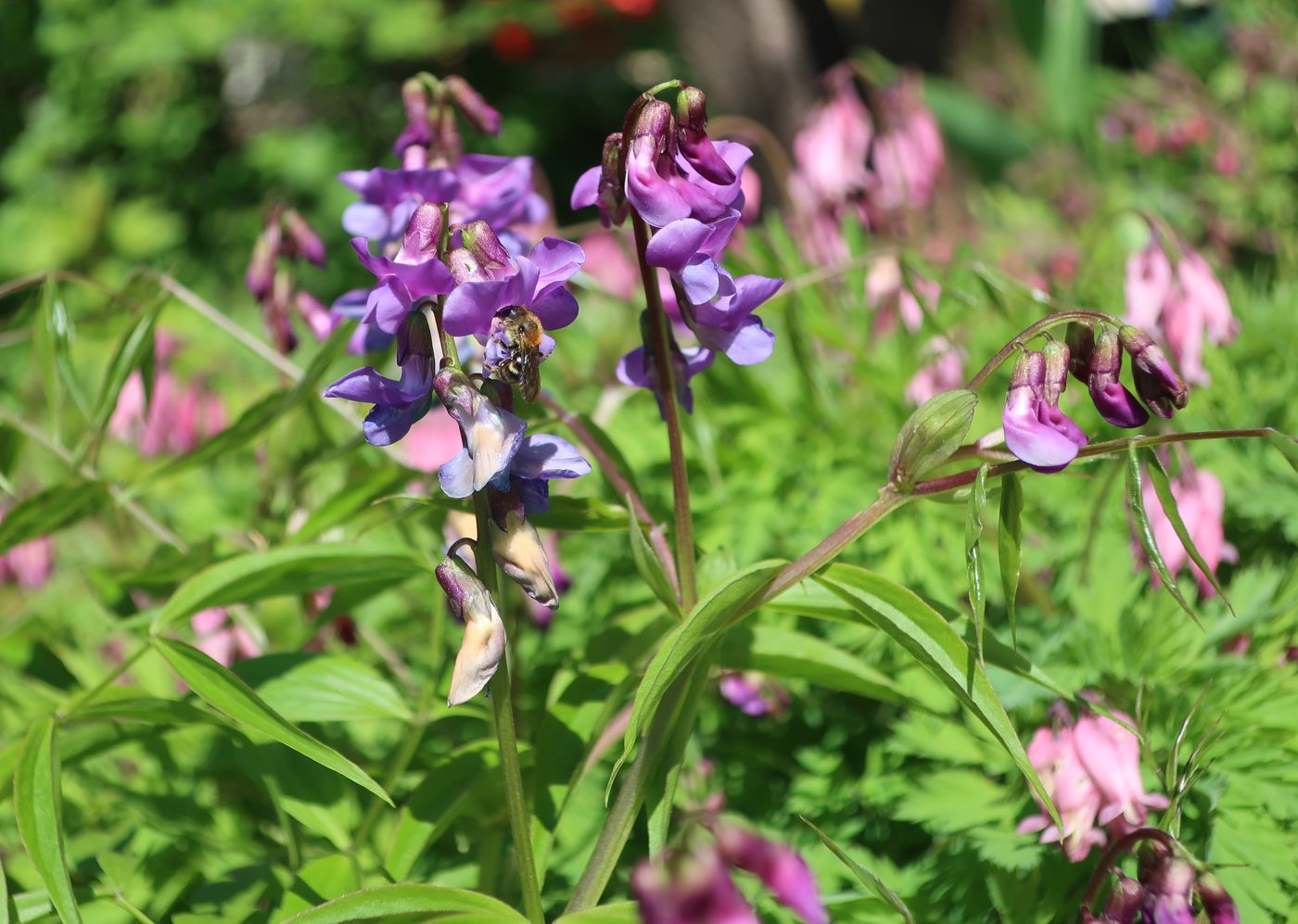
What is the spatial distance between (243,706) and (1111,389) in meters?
0.81

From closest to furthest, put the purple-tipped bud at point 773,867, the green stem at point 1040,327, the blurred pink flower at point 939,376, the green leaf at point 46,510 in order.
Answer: the purple-tipped bud at point 773,867 → the green stem at point 1040,327 → the green leaf at point 46,510 → the blurred pink flower at point 939,376

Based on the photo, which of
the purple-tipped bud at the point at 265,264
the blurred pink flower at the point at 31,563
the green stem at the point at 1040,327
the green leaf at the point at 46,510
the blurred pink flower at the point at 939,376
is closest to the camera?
the green stem at the point at 1040,327

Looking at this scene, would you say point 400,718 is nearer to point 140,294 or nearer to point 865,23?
point 140,294

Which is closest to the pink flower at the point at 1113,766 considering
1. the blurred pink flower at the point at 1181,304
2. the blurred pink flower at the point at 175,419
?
the blurred pink flower at the point at 1181,304

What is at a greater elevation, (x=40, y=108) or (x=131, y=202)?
(x=40, y=108)

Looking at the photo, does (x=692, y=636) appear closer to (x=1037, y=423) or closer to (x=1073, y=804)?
(x=1037, y=423)

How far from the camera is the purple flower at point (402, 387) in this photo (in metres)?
0.94

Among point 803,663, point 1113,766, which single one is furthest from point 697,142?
point 1113,766

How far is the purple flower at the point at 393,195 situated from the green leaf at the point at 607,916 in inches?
29.3

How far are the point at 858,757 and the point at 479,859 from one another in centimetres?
64

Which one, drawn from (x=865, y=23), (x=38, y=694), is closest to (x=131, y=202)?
(x=865, y=23)

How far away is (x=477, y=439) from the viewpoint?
916 millimetres

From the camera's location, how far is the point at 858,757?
1.71m

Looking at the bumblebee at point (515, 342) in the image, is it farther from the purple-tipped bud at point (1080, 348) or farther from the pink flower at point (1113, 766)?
the pink flower at point (1113, 766)
